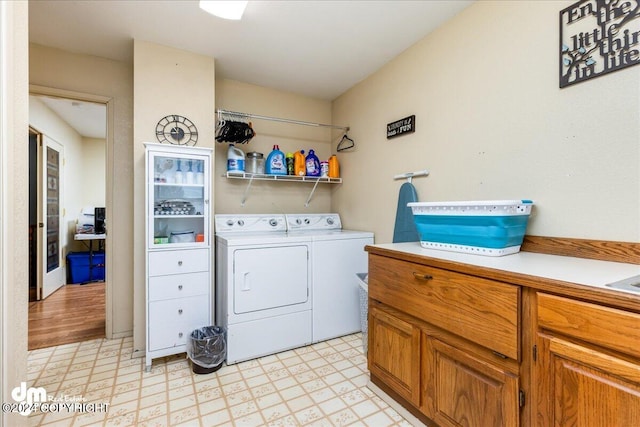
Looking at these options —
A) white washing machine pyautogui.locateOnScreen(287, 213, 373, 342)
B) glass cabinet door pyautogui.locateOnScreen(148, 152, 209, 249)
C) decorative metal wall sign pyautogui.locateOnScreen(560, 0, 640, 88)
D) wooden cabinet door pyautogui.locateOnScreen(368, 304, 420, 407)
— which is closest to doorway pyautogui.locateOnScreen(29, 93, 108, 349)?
glass cabinet door pyautogui.locateOnScreen(148, 152, 209, 249)

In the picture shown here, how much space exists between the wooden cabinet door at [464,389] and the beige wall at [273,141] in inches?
83.4

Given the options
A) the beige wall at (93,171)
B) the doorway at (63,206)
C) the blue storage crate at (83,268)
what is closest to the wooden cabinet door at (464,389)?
the doorway at (63,206)

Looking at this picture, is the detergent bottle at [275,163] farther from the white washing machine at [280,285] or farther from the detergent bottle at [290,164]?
the white washing machine at [280,285]

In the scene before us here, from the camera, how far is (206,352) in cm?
205

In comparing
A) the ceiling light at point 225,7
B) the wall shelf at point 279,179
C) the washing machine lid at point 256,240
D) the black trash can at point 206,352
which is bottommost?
the black trash can at point 206,352

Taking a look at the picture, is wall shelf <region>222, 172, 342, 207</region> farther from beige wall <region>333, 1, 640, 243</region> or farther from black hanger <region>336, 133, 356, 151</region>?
beige wall <region>333, 1, 640, 243</region>

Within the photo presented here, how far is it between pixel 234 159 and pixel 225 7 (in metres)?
1.22

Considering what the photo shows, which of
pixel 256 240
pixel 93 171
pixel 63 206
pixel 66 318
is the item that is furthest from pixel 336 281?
pixel 93 171

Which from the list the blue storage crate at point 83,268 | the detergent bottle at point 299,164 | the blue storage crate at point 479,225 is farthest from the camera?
the blue storage crate at point 83,268

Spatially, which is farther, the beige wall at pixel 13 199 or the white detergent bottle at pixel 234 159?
the white detergent bottle at pixel 234 159

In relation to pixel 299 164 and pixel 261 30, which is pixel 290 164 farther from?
pixel 261 30

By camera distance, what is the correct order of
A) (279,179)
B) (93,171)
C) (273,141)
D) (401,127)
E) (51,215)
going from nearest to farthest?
(401,127), (279,179), (273,141), (51,215), (93,171)

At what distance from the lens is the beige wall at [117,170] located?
2.52 metres

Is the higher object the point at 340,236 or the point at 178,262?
the point at 340,236
